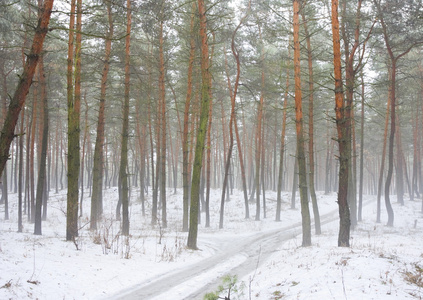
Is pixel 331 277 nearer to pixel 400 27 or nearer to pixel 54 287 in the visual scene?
pixel 54 287

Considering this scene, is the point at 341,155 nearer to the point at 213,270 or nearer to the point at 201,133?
the point at 201,133

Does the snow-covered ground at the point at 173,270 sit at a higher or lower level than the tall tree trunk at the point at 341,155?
lower

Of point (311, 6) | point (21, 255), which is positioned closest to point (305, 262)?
point (21, 255)

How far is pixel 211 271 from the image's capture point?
8820 millimetres

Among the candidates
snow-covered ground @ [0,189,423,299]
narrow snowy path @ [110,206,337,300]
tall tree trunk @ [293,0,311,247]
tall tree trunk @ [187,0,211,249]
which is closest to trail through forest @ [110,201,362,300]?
narrow snowy path @ [110,206,337,300]

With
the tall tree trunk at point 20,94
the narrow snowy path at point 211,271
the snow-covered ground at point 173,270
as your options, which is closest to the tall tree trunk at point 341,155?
the snow-covered ground at point 173,270

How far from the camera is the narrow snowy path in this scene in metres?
6.77

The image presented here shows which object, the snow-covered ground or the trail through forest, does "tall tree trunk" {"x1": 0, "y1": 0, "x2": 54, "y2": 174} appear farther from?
the trail through forest

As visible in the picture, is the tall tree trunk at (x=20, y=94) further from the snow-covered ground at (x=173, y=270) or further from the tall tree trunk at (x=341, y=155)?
the tall tree trunk at (x=341, y=155)

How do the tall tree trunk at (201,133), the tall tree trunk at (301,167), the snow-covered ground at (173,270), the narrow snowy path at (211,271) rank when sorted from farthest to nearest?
the tall tree trunk at (301,167), the tall tree trunk at (201,133), the narrow snowy path at (211,271), the snow-covered ground at (173,270)

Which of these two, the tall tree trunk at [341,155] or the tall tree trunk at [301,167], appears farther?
the tall tree trunk at [301,167]

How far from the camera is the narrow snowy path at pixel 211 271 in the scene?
6773 mm

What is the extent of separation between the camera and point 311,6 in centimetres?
1409

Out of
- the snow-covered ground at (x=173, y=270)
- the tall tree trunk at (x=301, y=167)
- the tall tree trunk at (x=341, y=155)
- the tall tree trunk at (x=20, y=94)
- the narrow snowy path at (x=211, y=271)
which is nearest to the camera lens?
the tall tree trunk at (x=20, y=94)
